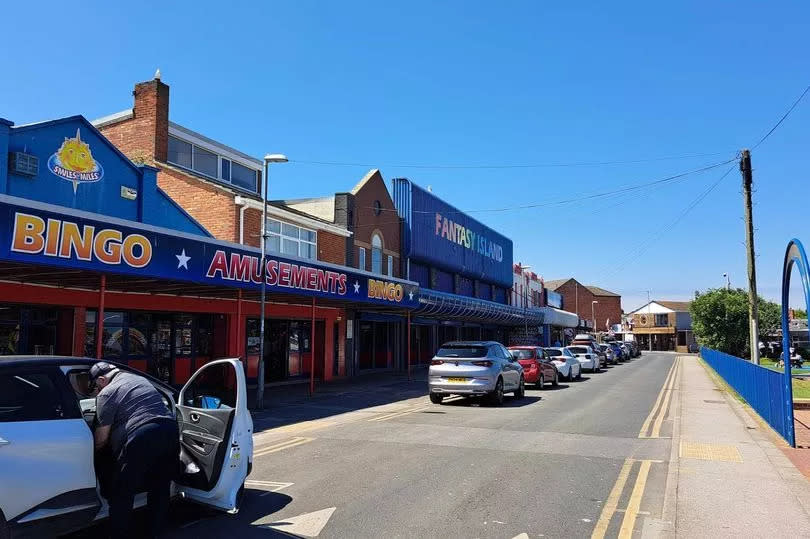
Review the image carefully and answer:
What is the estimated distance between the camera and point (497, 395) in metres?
15.5

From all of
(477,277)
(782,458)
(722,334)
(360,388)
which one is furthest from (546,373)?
(722,334)

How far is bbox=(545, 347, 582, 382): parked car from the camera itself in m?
25.3

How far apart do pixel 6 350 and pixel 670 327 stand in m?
96.0

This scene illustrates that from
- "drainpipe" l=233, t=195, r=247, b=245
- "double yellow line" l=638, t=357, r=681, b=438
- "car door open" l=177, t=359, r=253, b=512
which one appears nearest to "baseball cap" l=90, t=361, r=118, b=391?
"car door open" l=177, t=359, r=253, b=512

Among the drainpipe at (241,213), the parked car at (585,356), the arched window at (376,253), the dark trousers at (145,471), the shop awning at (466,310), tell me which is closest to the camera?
the dark trousers at (145,471)

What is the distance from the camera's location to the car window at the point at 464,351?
616 inches

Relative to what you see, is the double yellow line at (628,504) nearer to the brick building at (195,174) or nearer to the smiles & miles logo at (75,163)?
the smiles & miles logo at (75,163)

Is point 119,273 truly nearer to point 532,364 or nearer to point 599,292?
point 532,364

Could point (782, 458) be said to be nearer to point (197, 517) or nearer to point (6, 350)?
point (197, 517)

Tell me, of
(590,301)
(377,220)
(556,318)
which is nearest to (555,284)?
(590,301)

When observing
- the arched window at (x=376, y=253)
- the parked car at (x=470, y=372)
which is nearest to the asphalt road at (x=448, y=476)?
the parked car at (x=470, y=372)

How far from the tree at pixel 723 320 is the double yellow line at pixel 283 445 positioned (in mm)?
42149

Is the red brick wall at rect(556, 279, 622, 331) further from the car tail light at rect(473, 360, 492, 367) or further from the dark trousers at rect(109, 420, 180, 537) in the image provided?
the dark trousers at rect(109, 420, 180, 537)

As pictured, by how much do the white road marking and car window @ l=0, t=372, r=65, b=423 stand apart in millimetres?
2147
